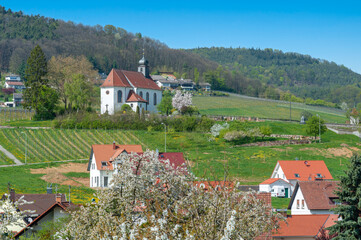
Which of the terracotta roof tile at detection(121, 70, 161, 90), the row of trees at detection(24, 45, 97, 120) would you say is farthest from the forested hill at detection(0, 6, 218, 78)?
the row of trees at detection(24, 45, 97, 120)

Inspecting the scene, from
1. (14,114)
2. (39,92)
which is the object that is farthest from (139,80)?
(14,114)

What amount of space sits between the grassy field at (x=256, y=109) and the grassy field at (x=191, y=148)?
104ft

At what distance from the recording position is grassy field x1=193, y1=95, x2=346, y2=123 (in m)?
121

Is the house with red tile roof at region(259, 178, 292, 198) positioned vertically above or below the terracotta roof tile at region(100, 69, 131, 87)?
below

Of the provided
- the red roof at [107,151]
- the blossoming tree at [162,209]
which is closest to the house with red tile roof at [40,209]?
the blossoming tree at [162,209]

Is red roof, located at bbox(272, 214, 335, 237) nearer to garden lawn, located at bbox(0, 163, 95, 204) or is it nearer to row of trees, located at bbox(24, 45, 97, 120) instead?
garden lawn, located at bbox(0, 163, 95, 204)

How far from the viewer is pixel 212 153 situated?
258ft

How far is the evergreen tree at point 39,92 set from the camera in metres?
91.9

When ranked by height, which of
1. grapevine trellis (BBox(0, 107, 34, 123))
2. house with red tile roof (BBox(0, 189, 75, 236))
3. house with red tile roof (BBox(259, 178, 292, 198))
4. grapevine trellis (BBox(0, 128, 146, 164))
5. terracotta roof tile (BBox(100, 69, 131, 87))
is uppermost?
terracotta roof tile (BBox(100, 69, 131, 87))

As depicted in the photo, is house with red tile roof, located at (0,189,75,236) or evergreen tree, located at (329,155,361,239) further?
house with red tile roof, located at (0,189,75,236)

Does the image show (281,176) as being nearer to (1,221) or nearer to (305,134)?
(305,134)

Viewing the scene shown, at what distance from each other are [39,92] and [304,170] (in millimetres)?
47210

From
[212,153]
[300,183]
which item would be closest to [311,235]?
[300,183]

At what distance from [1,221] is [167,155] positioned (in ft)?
115
